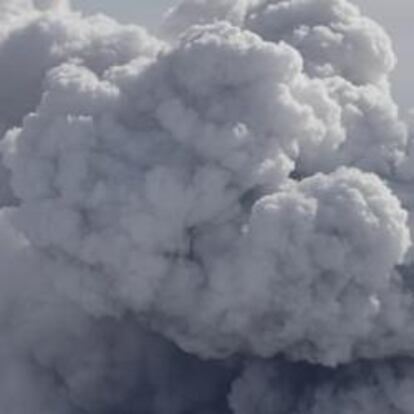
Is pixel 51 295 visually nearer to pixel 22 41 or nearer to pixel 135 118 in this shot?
pixel 135 118

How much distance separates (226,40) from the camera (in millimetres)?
40375

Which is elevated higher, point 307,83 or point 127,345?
point 307,83

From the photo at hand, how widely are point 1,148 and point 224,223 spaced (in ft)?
26.9

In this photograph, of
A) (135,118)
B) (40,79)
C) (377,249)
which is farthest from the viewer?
(40,79)

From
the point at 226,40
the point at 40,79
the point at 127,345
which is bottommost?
the point at 127,345

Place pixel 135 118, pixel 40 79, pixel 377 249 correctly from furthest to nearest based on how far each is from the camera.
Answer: pixel 40 79, pixel 135 118, pixel 377 249

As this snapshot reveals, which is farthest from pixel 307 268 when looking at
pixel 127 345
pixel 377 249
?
pixel 127 345

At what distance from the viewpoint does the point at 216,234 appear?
40562 mm

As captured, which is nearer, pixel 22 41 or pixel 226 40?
pixel 226 40

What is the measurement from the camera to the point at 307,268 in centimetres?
3941

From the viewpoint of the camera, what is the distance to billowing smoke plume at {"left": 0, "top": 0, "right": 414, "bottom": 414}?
130 feet

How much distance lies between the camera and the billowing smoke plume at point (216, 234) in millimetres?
39656

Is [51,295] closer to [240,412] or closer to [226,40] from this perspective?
[240,412]

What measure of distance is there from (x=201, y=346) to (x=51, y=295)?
221 inches
